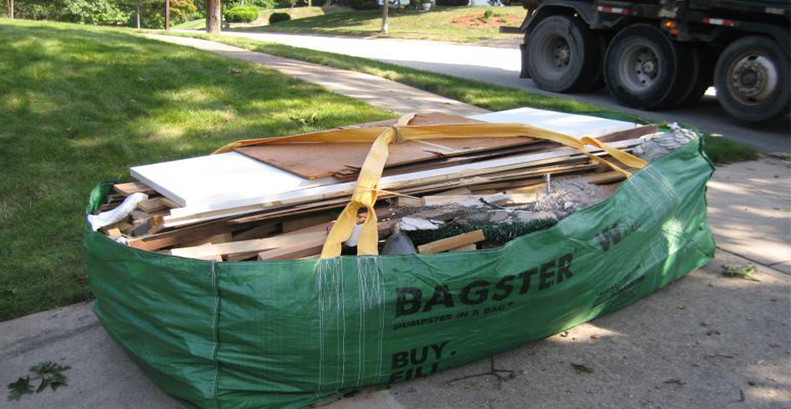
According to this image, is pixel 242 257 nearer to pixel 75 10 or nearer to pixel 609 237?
pixel 609 237

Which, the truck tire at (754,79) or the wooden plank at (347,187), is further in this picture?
the truck tire at (754,79)

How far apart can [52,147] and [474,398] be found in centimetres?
498

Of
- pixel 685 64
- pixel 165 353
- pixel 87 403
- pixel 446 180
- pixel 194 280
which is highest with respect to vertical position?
pixel 685 64

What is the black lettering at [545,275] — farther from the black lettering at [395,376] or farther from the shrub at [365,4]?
the shrub at [365,4]

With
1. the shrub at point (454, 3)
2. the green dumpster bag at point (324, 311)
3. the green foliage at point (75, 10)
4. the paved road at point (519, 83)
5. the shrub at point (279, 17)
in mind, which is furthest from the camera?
the shrub at point (279, 17)

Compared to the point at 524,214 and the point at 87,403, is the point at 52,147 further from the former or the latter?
the point at 524,214

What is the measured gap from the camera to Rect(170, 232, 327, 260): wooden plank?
10.4 ft

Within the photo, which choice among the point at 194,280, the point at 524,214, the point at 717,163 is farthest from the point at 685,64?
the point at 194,280

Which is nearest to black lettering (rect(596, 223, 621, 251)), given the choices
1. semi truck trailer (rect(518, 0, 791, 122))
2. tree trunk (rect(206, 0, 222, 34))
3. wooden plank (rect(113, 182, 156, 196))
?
wooden plank (rect(113, 182, 156, 196))

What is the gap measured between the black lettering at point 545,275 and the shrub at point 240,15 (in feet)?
149

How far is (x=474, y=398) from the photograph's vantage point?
3.10 meters

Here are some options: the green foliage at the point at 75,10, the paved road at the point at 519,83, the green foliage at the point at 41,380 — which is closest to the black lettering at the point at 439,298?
the green foliage at the point at 41,380

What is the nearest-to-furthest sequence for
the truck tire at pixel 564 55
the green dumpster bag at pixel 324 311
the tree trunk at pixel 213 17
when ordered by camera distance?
the green dumpster bag at pixel 324 311 → the truck tire at pixel 564 55 → the tree trunk at pixel 213 17

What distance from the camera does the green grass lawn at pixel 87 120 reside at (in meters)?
4.49
